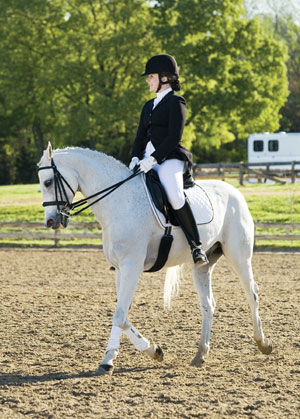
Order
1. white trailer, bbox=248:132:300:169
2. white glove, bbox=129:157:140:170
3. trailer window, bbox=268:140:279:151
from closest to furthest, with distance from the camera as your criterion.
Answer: white glove, bbox=129:157:140:170
white trailer, bbox=248:132:300:169
trailer window, bbox=268:140:279:151

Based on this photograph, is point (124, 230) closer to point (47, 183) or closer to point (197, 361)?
point (47, 183)

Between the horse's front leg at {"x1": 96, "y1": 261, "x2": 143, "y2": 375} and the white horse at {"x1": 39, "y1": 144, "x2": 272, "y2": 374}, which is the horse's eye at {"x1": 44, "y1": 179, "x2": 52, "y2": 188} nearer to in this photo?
the white horse at {"x1": 39, "y1": 144, "x2": 272, "y2": 374}

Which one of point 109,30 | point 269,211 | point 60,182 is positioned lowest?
point 269,211

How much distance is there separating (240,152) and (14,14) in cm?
2011

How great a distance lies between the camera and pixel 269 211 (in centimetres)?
2175

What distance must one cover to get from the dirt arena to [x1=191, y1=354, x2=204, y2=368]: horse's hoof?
62 millimetres

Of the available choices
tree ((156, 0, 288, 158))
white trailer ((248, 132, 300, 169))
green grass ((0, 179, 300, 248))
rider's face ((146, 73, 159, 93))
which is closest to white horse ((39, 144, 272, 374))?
rider's face ((146, 73, 159, 93))

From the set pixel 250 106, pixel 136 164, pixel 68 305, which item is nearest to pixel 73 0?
pixel 250 106

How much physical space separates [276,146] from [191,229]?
31077 millimetres

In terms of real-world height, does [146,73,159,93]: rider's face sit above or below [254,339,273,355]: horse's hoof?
above

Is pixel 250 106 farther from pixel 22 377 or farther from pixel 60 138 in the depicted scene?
pixel 22 377

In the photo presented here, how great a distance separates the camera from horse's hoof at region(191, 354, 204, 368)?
19.5ft

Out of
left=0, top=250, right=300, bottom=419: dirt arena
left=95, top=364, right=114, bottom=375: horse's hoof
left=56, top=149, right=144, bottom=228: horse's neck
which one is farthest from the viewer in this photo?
left=56, top=149, right=144, bottom=228: horse's neck

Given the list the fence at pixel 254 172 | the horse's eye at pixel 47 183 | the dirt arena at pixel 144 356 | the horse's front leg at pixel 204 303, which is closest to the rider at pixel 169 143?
the horse's front leg at pixel 204 303
